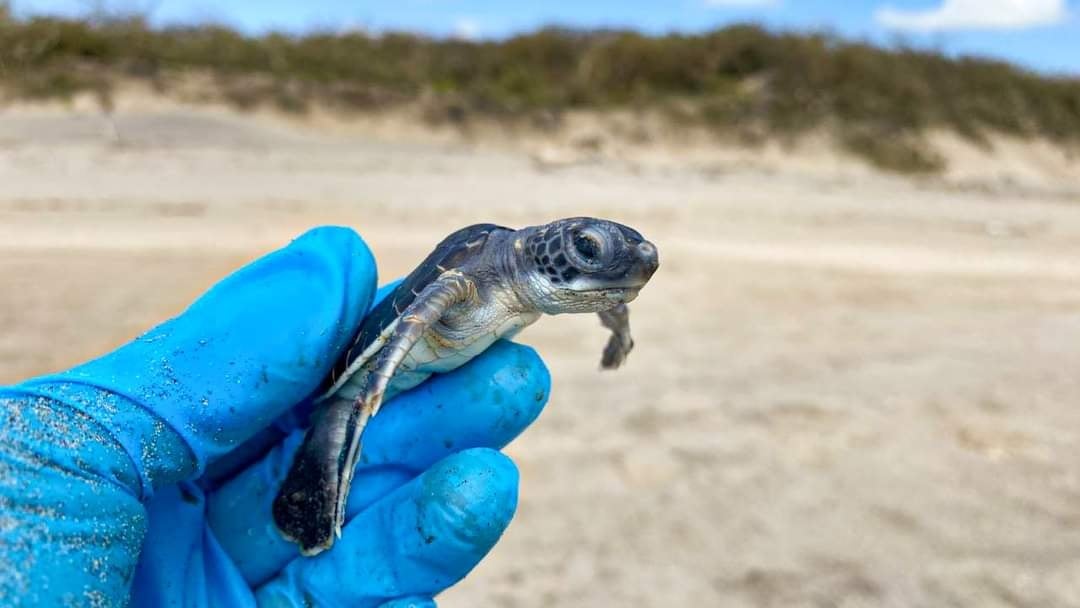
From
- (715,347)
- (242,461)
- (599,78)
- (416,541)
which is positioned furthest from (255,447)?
(599,78)

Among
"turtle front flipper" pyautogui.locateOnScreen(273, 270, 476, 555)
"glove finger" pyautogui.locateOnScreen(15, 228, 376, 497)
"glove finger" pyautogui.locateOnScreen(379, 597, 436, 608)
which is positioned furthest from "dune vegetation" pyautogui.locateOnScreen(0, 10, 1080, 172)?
"glove finger" pyautogui.locateOnScreen(379, 597, 436, 608)

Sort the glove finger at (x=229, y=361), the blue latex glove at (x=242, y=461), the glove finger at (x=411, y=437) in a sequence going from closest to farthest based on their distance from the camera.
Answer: the blue latex glove at (x=242, y=461), the glove finger at (x=229, y=361), the glove finger at (x=411, y=437)

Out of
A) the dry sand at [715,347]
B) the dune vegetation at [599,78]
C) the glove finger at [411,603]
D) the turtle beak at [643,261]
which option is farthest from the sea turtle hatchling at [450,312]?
the dune vegetation at [599,78]

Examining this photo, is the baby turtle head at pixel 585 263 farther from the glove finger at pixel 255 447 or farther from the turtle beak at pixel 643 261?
the glove finger at pixel 255 447

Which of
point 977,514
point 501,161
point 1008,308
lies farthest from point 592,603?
point 501,161

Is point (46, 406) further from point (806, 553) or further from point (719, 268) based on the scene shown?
point (719, 268)

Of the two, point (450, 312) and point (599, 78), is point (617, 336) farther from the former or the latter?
point (599, 78)
